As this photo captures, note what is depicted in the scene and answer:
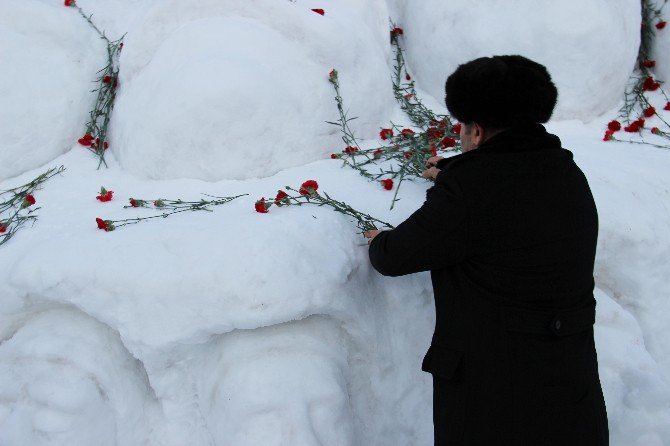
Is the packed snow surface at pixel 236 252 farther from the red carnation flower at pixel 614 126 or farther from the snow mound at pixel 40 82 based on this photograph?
the red carnation flower at pixel 614 126

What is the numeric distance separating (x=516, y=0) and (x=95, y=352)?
2359 millimetres

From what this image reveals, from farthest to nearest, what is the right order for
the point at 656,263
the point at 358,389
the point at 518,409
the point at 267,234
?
the point at 656,263 → the point at 358,389 → the point at 267,234 → the point at 518,409

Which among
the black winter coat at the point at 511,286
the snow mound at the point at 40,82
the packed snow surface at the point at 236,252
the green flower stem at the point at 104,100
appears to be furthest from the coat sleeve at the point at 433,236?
the snow mound at the point at 40,82

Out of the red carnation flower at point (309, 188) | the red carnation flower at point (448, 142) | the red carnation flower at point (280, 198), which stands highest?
the red carnation flower at point (448, 142)

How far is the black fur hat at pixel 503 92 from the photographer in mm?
1225

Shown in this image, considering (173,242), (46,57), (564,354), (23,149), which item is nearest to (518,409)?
(564,354)

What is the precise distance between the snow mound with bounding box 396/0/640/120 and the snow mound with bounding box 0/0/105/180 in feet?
5.33

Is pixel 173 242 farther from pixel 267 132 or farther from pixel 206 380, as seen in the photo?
pixel 267 132

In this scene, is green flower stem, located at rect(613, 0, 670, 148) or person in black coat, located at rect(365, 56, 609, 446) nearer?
person in black coat, located at rect(365, 56, 609, 446)

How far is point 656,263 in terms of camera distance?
2.05m

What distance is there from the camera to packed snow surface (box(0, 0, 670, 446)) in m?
1.59

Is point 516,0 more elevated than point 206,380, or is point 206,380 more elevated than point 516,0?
point 516,0

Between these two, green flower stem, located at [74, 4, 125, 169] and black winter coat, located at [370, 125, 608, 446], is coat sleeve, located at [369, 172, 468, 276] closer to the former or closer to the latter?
black winter coat, located at [370, 125, 608, 446]

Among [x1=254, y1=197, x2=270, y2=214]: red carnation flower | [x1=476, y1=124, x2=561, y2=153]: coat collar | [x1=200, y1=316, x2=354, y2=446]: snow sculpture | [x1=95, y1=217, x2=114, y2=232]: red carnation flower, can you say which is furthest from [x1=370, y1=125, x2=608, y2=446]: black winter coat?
[x1=95, y1=217, x2=114, y2=232]: red carnation flower
